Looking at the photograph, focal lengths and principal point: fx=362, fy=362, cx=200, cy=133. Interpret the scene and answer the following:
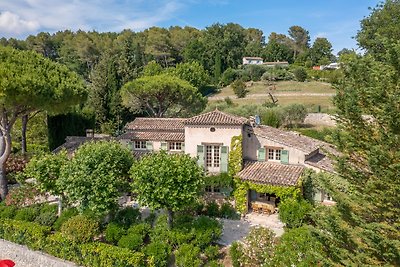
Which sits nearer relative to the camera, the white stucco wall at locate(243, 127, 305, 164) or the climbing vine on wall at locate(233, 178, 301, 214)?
the climbing vine on wall at locate(233, 178, 301, 214)

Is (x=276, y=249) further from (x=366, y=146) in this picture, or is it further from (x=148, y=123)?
(x=148, y=123)

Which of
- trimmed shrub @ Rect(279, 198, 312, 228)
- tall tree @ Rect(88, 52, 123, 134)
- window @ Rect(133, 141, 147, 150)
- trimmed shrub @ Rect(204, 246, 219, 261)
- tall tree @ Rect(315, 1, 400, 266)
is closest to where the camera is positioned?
tall tree @ Rect(315, 1, 400, 266)

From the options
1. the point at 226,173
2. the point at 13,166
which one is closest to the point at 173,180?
the point at 226,173

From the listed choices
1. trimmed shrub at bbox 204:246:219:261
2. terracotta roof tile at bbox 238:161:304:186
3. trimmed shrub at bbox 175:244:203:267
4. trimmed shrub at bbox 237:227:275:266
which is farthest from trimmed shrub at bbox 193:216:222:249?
terracotta roof tile at bbox 238:161:304:186

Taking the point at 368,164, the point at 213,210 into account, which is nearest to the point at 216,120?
the point at 213,210

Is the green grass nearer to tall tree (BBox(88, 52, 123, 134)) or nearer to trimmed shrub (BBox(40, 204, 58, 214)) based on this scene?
tall tree (BBox(88, 52, 123, 134))

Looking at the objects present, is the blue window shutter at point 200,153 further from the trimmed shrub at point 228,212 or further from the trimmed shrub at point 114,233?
the trimmed shrub at point 114,233
